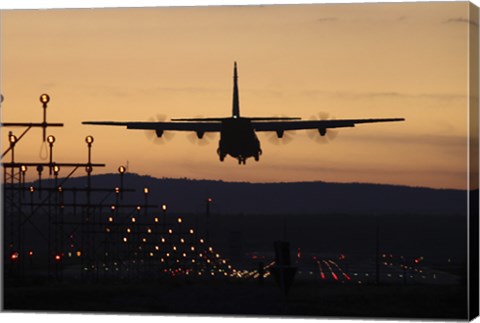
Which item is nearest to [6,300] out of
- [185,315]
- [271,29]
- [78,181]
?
[185,315]

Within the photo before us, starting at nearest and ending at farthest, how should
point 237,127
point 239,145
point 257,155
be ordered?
point 257,155, point 239,145, point 237,127

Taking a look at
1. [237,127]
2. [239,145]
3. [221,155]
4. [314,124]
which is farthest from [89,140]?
[237,127]

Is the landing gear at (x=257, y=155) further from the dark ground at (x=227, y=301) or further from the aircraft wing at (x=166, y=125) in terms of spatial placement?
the dark ground at (x=227, y=301)

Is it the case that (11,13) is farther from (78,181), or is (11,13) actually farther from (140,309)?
(78,181)

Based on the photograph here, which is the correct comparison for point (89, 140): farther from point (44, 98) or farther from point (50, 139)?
point (44, 98)

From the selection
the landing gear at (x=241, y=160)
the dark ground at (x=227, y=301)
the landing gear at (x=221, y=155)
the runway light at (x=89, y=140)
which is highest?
the runway light at (x=89, y=140)

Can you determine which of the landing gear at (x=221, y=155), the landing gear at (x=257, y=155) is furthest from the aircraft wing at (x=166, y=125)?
the landing gear at (x=257, y=155)

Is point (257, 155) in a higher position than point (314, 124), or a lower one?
lower

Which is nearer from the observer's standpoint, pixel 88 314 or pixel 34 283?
pixel 88 314
